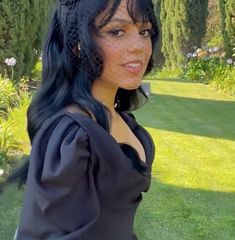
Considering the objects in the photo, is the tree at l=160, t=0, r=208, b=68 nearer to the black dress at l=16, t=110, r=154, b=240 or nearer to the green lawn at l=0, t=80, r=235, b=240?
the green lawn at l=0, t=80, r=235, b=240

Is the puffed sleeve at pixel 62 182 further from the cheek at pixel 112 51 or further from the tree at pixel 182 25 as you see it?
the tree at pixel 182 25

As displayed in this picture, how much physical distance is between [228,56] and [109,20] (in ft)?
34.9

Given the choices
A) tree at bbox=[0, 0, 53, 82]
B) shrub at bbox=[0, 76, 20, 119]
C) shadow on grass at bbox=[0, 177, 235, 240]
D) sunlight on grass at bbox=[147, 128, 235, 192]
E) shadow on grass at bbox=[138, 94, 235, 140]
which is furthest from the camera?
tree at bbox=[0, 0, 53, 82]

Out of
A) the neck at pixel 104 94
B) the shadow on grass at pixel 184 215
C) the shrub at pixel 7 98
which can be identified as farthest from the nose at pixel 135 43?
the shrub at pixel 7 98

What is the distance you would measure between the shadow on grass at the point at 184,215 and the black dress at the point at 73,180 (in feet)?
7.86

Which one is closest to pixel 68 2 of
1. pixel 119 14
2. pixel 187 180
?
pixel 119 14

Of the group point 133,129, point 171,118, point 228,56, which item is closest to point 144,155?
point 133,129

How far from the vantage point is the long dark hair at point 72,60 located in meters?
1.22

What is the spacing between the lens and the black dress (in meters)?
1.12

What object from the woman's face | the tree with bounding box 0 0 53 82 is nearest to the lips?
the woman's face

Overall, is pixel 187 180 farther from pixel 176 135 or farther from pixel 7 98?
pixel 7 98

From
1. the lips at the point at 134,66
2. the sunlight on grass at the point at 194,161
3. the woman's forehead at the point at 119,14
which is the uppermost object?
the woman's forehead at the point at 119,14

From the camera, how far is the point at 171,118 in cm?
764

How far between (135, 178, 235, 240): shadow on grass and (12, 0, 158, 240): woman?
92.1 inches
